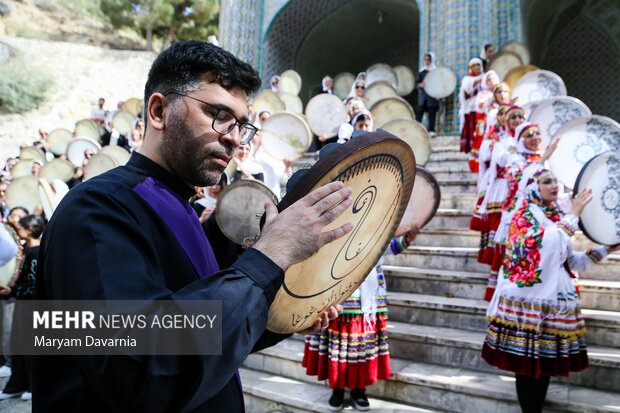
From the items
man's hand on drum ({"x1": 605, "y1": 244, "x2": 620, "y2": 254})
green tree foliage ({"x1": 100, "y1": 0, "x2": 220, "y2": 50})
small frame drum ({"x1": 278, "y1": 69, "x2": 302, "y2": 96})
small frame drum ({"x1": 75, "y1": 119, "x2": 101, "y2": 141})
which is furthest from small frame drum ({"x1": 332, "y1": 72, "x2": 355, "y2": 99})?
green tree foliage ({"x1": 100, "y1": 0, "x2": 220, "y2": 50})

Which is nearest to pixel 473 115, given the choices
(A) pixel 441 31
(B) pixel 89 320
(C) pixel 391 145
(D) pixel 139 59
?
(A) pixel 441 31

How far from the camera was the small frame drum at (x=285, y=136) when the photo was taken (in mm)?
5645

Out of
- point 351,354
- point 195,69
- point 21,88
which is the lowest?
point 351,354

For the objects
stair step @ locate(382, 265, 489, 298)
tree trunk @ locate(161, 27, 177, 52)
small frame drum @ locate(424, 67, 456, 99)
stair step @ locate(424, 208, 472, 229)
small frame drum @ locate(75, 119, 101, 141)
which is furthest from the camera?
tree trunk @ locate(161, 27, 177, 52)

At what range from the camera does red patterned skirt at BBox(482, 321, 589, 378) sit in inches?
109

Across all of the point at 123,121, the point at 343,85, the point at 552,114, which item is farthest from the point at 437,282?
the point at 343,85

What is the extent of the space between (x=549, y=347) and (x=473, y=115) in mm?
5224

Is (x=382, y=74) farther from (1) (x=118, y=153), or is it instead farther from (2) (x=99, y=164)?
(2) (x=99, y=164)

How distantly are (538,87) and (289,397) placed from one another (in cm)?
566

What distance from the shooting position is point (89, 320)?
0.72 m

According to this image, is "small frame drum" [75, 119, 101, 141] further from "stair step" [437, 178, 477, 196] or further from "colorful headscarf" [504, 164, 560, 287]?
"colorful headscarf" [504, 164, 560, 287]

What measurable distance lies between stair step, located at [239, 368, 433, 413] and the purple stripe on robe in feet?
8.83

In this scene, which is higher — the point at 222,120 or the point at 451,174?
the point at 451,174

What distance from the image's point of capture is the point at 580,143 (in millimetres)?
4031
